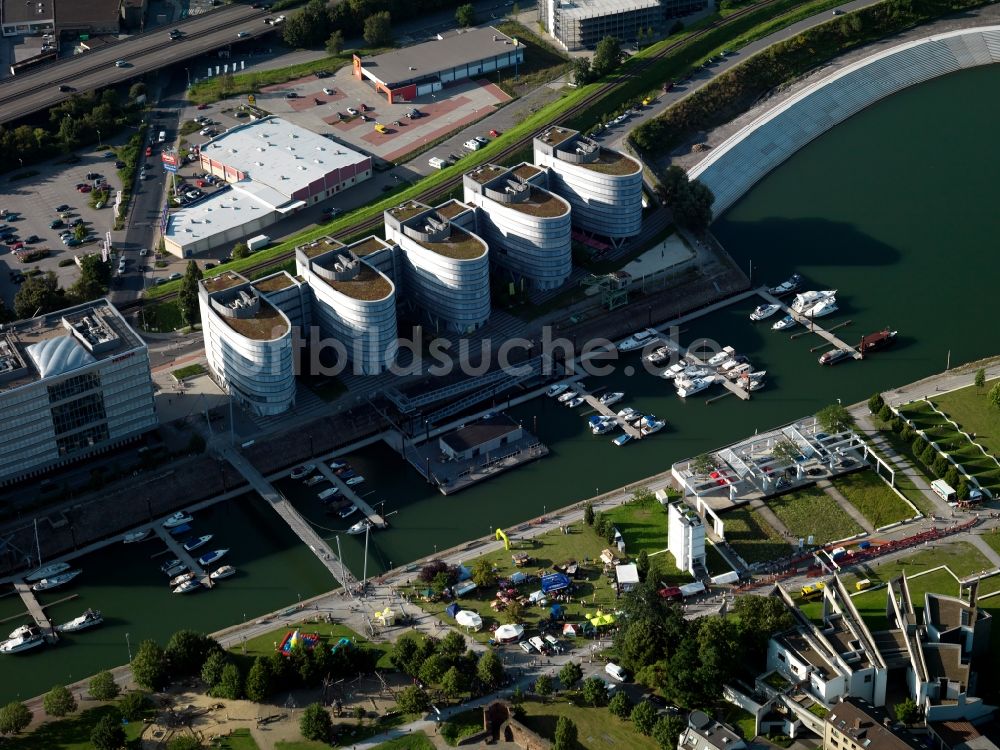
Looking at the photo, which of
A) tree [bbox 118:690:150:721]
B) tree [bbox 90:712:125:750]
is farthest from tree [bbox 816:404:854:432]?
tree [bbox 90:712:125:750]

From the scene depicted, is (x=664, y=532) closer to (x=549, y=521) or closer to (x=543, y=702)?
(x=549, y=521)

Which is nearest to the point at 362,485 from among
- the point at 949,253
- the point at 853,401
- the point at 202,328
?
the point at 202,328

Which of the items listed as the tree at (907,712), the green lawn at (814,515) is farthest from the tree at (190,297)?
the tree at (907,712)

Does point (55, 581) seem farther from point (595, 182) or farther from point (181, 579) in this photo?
point (595, 182)

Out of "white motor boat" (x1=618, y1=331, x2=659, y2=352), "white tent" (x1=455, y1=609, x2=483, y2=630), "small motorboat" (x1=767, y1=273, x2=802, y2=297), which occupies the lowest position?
"white tent" (x1=455, y1=609, x2=483, y2=630)

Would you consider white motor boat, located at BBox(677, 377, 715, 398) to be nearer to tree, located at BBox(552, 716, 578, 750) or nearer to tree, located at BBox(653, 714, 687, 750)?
tree, located at BBox(653, 714, 687, 750)

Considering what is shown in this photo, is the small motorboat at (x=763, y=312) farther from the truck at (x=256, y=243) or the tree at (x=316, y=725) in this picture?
the tree at (x=316, y=725)

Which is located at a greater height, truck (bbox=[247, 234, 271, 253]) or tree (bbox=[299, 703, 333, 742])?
truck (bbox=[247, 234, 271, 253])
